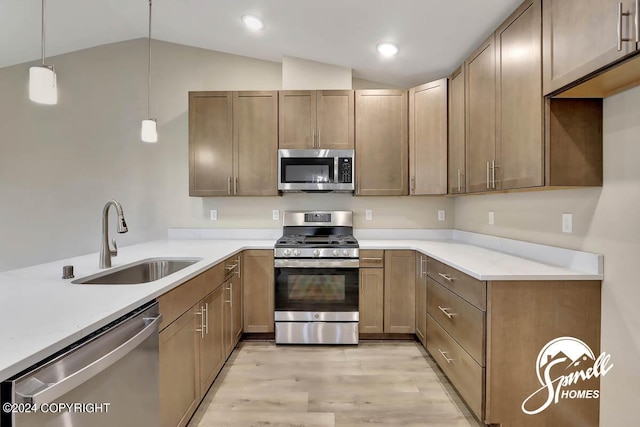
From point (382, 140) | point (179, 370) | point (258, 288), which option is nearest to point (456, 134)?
point (382, 140)

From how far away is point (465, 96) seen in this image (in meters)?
2.50

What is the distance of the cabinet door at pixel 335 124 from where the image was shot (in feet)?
10.0

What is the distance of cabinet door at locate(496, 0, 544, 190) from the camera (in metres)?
1.66

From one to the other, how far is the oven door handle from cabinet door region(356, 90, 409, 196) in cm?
74

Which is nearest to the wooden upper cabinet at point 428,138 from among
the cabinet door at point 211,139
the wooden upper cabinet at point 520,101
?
the wooden upper cabinet at point 520,101

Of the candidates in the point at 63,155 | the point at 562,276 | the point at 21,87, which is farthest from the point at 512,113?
the point at 21,87

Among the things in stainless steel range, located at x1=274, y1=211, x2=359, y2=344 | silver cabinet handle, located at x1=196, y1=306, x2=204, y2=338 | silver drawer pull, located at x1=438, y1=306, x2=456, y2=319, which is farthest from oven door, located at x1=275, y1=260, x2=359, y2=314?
silver cabinet handle, located at x1=196, y1=306, x2=204, y2=338

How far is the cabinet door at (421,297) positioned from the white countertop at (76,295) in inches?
13.4

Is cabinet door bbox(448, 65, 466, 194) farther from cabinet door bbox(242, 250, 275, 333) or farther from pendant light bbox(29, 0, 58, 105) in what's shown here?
pendant light bbox(29, 0, 58, 105)

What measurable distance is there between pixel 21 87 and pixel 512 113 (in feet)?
15.4

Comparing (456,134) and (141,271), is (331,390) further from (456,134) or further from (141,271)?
(456,134)

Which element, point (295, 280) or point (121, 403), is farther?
point (295, 280)

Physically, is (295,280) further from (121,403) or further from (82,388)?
(82,388)

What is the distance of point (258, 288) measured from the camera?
2.87m
